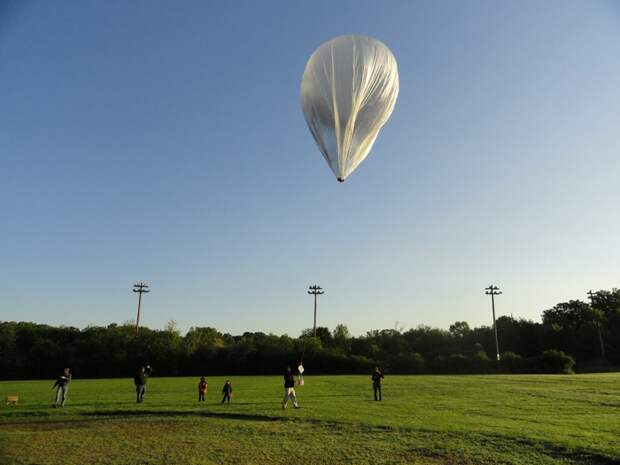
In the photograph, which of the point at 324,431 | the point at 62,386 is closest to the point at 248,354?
the point at 62,386

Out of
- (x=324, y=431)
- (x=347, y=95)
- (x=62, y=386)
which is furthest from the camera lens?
(x=62, y=386)

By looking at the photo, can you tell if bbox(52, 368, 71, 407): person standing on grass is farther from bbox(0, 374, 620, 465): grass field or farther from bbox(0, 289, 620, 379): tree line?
bbox(0, 289, 620, 379): tree line

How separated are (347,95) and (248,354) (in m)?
56.6

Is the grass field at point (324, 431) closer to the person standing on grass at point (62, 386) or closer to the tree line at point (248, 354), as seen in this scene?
the person standing on grass at point (62, 386)

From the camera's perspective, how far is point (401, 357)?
218ft

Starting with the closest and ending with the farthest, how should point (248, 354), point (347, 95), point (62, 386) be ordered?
point (347, 95) → point (62, 386) → point (248, 354)

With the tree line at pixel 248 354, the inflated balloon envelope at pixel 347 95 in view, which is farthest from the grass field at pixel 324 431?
the tree line at pixel 248 354

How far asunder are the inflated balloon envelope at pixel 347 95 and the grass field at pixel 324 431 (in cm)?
1007

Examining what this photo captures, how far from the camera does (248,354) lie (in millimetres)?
68312

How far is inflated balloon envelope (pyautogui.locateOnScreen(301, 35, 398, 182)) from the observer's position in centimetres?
1820

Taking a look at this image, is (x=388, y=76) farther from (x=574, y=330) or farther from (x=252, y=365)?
(x=574, y=330)

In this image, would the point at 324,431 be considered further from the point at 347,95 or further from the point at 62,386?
the point at 62,386

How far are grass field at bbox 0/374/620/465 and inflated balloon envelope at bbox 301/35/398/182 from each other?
1007 centimetres

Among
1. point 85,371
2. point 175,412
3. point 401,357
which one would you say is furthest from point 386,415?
point 85,371
